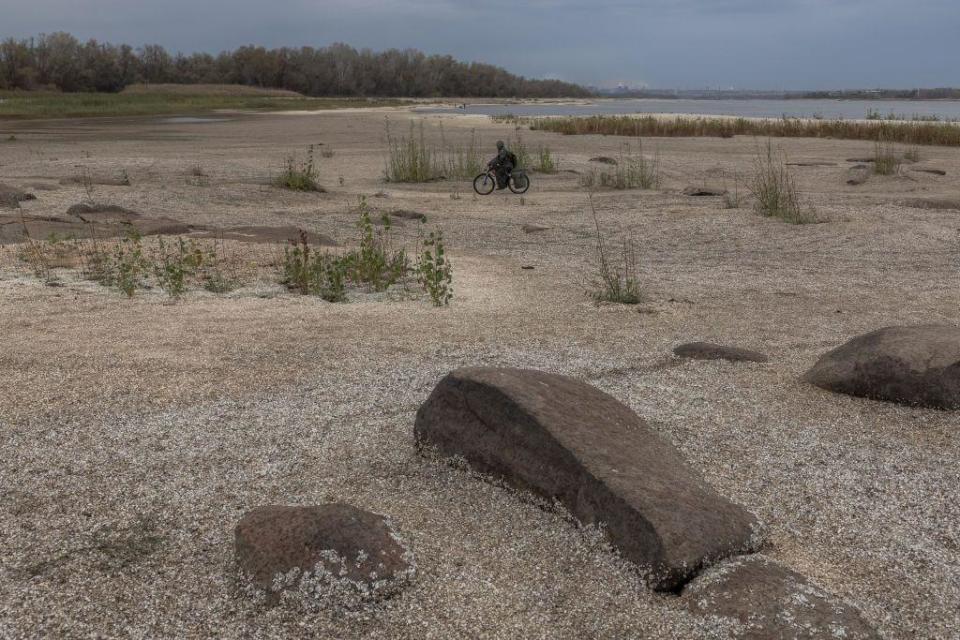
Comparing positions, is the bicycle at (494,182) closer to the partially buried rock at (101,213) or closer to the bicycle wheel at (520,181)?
the bicycle wheel at (520,181)

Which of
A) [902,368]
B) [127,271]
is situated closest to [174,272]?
[127,271]

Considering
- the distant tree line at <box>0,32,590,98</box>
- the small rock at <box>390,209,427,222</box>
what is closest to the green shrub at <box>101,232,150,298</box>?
the small rock at <box>390,209,427,222</box>

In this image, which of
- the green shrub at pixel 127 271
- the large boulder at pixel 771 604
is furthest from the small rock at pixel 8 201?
the large boulder at pixel 771 604

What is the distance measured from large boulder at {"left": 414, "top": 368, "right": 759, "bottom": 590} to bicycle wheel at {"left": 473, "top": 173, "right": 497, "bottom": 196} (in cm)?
1029

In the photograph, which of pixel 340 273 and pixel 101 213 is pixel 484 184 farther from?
pixel 340 273

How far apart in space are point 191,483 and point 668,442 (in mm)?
1830

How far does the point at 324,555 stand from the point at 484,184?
1154 cm

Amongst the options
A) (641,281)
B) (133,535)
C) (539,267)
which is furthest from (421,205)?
(133,535)

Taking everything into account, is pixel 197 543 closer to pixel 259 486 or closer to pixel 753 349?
pixel 259 486

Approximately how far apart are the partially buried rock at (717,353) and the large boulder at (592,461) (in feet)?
4.94

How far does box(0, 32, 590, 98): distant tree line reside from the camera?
212ft

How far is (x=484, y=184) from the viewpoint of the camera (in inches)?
539

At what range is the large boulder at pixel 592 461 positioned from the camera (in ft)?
8.39

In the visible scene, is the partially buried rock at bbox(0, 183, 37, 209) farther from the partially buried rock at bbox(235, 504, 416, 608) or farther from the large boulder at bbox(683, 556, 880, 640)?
the large boulder at bbox(683, 556, 880, 640)
